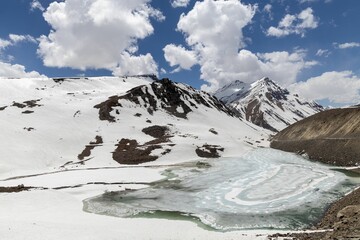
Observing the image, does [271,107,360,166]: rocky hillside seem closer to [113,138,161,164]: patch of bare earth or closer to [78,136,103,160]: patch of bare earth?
[113,138,161,164]: patch of bare earth

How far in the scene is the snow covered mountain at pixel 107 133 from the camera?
9250 centimetres

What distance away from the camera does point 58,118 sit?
131625 millimetres

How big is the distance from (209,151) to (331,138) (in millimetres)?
34176

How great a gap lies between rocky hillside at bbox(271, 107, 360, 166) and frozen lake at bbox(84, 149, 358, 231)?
11956mm

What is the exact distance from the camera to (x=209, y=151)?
107 metres

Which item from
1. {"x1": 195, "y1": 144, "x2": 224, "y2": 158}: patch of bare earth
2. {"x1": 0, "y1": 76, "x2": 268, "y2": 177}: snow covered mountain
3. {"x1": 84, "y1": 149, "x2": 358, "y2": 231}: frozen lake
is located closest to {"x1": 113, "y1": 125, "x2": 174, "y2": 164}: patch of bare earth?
{"x1": 0, "y1": 76, "x2": 268, "y2": 177}: snow covered mountain

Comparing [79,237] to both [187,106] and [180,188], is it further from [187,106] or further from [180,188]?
[187,106]

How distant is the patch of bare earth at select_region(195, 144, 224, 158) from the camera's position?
103m

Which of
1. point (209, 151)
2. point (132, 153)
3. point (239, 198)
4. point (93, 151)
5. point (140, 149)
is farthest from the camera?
point (209, 151)

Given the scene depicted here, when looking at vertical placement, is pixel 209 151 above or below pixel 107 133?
below

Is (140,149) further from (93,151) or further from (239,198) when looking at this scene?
(239,198)

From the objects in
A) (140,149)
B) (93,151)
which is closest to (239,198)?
(140,149)

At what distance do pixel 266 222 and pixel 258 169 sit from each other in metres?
38.7

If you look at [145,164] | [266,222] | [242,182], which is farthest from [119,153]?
[266,222]
